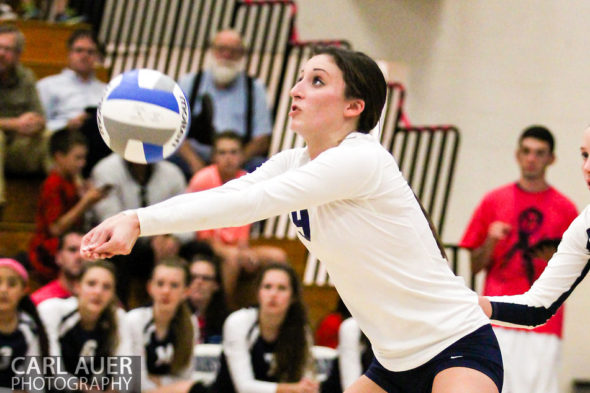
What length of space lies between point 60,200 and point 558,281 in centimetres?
374

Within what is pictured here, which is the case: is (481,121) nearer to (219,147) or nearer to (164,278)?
(219,147)

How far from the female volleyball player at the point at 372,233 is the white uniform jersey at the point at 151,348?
276 centimetres

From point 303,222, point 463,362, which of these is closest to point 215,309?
point 303,222

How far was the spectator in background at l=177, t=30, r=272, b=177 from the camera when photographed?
23.4ft

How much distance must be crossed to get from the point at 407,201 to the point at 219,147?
3570 mm

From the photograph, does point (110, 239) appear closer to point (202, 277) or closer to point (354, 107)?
point (354, 107)

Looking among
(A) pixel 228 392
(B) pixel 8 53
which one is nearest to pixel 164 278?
(A) pixel 228 392

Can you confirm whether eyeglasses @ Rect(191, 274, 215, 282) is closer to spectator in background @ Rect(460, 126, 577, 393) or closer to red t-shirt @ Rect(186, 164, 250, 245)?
red t-shirt @ Rect(186, 164, 250, 245)

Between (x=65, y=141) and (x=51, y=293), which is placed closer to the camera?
(x=51, y=293)

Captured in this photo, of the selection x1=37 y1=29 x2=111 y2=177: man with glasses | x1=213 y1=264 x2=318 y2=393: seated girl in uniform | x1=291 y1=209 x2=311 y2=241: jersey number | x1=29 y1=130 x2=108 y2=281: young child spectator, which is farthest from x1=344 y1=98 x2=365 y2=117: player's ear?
x1=37 y1=29 x2=111 y2=177: man with glasses

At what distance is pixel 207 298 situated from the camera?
6.22 meters

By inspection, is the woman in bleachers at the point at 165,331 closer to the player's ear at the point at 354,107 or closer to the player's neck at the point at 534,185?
the player's neck at the point at 534,185

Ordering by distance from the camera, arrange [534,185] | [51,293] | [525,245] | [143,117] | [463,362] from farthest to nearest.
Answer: [534,185]
[525,245]
[51,293]
[143,117]
[463,362]

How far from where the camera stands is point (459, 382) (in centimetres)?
301
